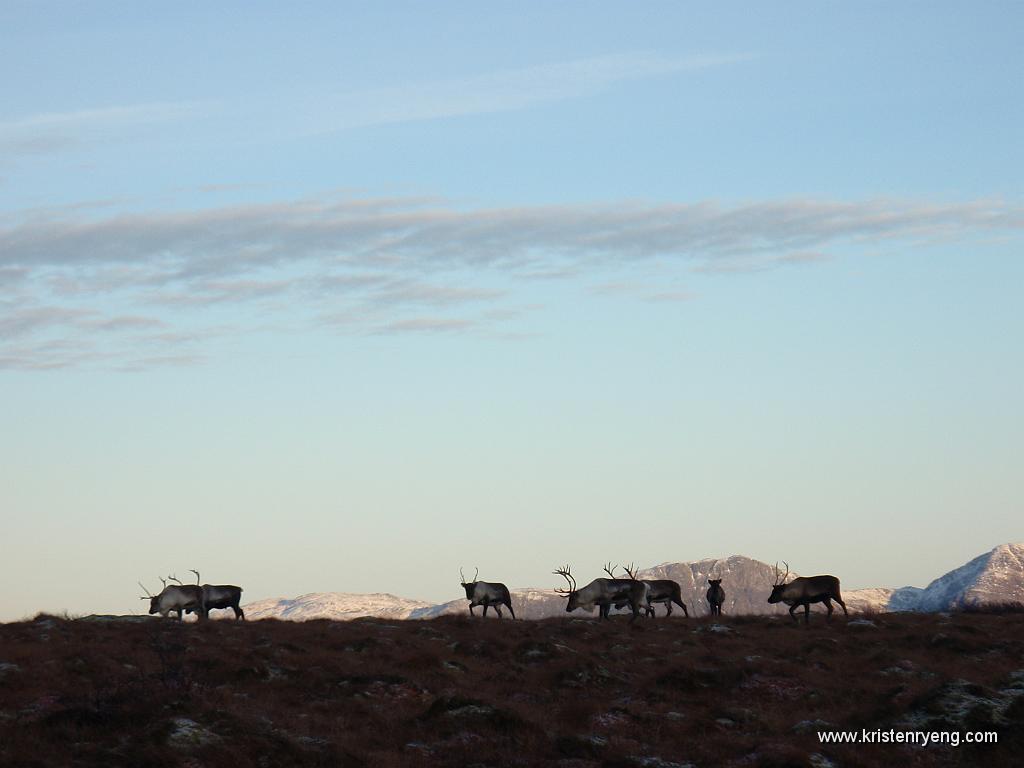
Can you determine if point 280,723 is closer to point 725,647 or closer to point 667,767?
point 667,767

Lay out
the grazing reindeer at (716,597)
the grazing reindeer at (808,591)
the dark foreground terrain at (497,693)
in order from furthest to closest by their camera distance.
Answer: the grazing reindeer at (716,597), the grazing reindeer at (808,591), the dark foreground terrain at (497,693)

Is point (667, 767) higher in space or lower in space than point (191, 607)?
lower

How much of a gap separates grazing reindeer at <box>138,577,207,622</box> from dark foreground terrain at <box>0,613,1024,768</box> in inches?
286

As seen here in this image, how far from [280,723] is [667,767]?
7945 millimetres

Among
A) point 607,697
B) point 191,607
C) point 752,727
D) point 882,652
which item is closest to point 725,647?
point 882,652

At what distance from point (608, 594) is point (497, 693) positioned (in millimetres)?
21021

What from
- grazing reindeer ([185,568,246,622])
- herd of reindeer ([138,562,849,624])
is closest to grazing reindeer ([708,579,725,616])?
herd of reindeer ([138,562,849,624])

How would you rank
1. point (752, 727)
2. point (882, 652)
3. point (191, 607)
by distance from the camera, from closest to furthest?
point (752, 727)
point (882, 652)
point (191, 607)

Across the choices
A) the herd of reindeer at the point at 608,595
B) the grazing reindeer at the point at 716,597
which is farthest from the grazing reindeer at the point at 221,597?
the grazing reindeer at the point at 716,597

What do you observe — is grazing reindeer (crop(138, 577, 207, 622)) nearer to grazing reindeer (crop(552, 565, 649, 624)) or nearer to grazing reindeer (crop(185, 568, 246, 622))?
grazing reindeer (crop(185, 568, 246, 622))

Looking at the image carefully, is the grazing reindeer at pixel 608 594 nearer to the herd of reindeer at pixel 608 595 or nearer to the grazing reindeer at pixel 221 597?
the herd of reindeer at pixel 608 595

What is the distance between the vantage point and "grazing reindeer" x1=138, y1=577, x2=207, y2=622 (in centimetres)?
4867

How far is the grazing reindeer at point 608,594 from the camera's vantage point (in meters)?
48.0

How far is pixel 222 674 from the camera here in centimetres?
2984
